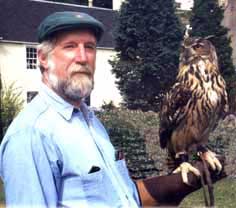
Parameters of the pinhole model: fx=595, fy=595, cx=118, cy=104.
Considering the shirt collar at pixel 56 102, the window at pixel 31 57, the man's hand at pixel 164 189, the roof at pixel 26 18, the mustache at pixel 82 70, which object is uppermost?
the roof at pixel 26 18

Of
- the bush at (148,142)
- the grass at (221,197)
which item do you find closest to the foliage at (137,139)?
the bush at (148,142)

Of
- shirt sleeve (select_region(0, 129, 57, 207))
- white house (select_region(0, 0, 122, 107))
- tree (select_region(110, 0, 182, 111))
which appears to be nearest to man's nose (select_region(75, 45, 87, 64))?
shirt sleeve (select_region(0, 129, 57, 207))

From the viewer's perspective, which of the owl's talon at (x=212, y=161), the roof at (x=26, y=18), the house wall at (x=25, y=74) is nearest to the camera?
the owl's talon at (x=212, y=161)

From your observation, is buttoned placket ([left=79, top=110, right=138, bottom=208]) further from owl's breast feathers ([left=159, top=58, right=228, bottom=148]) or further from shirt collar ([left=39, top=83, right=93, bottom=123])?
owl's breast feathers ([left=159, top=58, right=228, bottom=148])

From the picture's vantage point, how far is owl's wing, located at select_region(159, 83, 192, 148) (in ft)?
9.30

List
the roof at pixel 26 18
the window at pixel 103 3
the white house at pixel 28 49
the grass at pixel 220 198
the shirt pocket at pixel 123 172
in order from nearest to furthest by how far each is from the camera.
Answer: the shirt pocket at pixel 123 172 < the grass at pixel 220 198 < the white house at pixel 28 49 < the roof at pixel 26 18 < the window at pixel 103 3

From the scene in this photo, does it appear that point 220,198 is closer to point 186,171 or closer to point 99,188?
point 186,171

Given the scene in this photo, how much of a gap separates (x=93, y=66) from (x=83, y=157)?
30cm

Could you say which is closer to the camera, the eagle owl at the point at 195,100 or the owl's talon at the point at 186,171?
the owl's talon at the point at 186,171

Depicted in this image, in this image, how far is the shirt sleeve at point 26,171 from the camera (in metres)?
1.54

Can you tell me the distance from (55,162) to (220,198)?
17.9ft

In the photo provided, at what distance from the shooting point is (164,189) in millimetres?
2117

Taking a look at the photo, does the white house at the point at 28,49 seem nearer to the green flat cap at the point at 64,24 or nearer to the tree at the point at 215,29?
the tree at the point at 215,29

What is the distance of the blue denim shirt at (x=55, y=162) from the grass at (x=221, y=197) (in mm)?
4615
